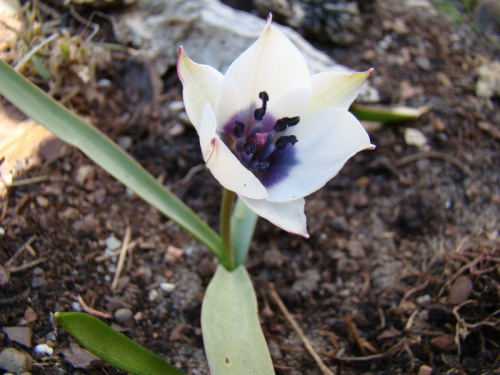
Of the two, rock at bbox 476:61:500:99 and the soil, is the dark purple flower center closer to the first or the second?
the soil

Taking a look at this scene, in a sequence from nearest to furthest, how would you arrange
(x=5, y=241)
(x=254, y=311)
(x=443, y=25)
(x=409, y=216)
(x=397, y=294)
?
(x=254, y=311), (x=5, y=241), (x=397, y=294), (x=409, y=216), (x=443, y=25)

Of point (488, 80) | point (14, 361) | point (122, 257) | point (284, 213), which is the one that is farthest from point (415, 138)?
point (14, 361)

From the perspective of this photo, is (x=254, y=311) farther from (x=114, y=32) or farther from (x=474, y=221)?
(x=114, y=32)

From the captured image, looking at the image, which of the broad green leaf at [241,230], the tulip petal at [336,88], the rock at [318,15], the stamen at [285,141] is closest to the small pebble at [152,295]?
the broad green leaf at [241,230]

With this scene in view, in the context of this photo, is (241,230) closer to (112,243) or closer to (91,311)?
(112,243)

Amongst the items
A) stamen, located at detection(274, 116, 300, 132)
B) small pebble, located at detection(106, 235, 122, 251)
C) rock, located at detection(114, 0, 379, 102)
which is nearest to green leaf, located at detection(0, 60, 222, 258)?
small pebble, located at detection(106, 235, 122, 251)

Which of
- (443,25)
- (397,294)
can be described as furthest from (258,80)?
(443,25)
